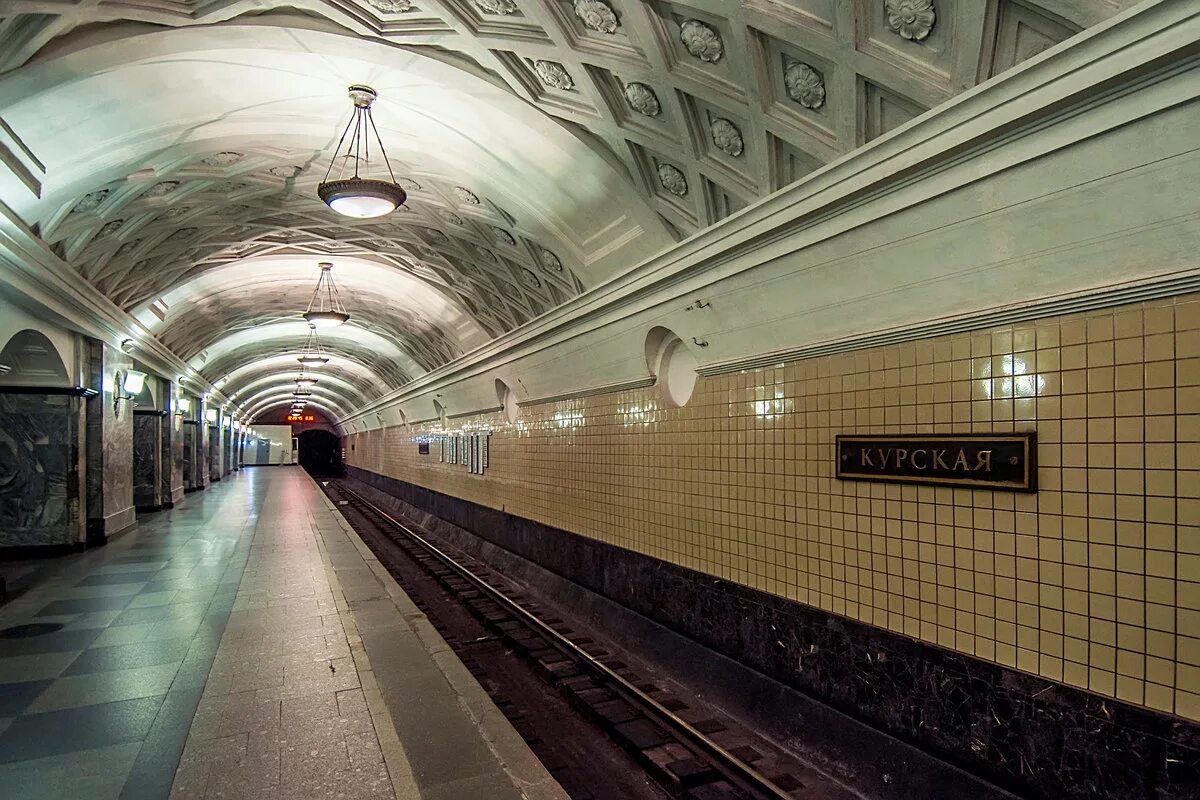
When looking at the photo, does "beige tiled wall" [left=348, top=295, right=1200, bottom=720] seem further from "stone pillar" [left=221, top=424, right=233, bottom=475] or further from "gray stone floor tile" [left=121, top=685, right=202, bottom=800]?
"stone pillar" [left=221, top=424, right=233, bottom=475]

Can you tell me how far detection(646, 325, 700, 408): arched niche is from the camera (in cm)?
664

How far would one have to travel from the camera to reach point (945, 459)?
3.65 meters

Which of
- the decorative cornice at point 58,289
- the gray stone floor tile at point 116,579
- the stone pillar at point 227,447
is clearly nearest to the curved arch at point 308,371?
the stone pillar at point 227,447

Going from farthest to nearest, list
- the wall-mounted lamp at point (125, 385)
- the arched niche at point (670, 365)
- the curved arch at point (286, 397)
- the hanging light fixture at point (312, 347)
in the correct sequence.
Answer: the curved arch at point (286, 397), the hanging light fixture at point (312, 347), the wall-mounted lamp at point (125, 385), the arched niche at point (670, 365)

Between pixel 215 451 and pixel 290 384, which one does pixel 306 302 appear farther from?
pixel 290 384

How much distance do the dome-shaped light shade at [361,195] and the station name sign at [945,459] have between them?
424 centimetres

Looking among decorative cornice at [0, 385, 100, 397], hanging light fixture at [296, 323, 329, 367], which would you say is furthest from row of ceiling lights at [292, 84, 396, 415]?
hanging light fixture at [296, 323, 329, 367]

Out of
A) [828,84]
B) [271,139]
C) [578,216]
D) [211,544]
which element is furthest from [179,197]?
[828,84]

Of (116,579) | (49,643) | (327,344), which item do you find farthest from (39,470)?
(327,344)

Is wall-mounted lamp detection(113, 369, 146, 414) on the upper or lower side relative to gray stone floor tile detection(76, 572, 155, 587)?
upper

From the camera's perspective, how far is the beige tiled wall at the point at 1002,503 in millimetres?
2719

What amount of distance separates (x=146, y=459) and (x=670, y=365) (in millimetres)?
14954

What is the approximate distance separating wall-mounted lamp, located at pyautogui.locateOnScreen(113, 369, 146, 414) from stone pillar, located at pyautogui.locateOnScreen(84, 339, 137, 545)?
1.5 inches

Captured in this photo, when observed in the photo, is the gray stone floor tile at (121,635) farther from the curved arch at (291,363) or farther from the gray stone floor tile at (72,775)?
the curved arch at (291,363)
